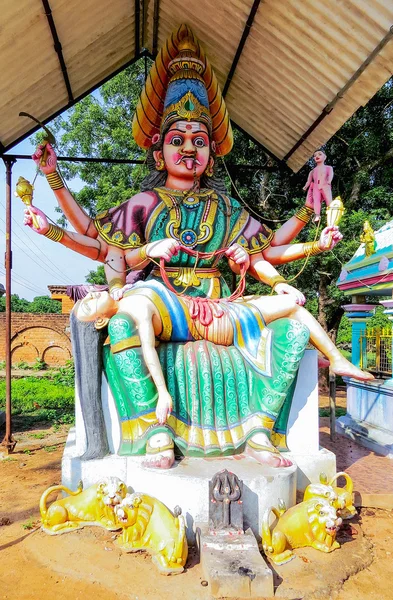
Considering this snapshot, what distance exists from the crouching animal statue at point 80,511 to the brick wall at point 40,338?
610 inches

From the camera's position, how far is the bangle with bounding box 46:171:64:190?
173 inches

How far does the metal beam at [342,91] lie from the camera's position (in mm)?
3785

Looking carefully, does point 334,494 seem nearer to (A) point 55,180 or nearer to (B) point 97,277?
(A) point 55,180

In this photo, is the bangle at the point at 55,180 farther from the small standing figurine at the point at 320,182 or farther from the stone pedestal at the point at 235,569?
the stone pedestal at the point at 235,569

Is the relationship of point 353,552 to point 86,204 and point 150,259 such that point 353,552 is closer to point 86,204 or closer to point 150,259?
point 150,259

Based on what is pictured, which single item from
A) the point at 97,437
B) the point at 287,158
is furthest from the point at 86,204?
the point at 97,437

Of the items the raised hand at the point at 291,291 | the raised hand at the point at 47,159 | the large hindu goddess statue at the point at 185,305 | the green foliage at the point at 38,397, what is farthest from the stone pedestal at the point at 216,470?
the green foliage at the point at 38,397

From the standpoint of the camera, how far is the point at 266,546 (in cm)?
303

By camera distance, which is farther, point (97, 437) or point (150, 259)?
point (150, 259)

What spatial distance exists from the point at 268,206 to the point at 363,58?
6.87 m

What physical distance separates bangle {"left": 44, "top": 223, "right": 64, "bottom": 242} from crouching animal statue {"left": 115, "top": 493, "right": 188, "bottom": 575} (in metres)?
2.33

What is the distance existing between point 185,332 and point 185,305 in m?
0.22

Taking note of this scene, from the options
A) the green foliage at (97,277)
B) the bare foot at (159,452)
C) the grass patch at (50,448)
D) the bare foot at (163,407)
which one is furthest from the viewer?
the green foliage at (97,277)

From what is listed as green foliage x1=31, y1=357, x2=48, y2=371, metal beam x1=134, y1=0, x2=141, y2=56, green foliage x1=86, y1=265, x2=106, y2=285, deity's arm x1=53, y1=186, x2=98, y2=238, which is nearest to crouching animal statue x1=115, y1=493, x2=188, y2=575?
deity's arm x1=53, y1=186, x2=98, y2=238
